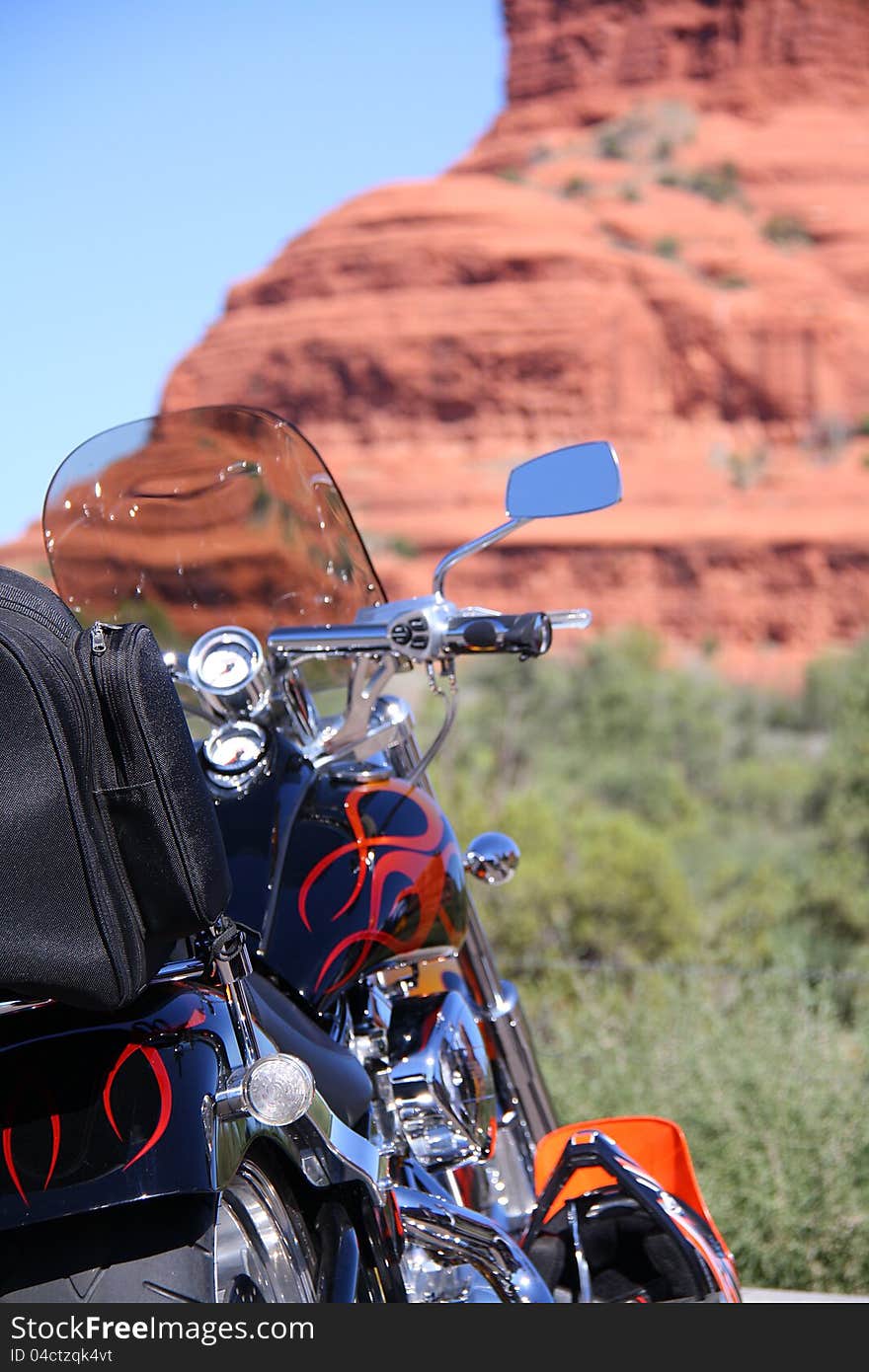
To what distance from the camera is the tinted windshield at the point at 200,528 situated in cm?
230

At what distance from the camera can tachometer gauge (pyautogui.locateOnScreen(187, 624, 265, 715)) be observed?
6.85 ft

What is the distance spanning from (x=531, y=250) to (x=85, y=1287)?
45346 mm

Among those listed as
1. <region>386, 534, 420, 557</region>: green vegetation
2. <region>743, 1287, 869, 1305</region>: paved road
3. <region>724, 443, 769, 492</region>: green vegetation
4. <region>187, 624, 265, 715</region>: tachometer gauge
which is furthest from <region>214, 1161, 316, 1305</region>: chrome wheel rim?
<region>724, 443, 769, 492</region>: green vegetation

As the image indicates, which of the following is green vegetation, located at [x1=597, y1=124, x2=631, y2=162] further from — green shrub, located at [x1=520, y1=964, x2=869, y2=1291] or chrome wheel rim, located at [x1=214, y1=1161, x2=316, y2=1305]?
chrome wheel rim, located at [x1=214, y1=1161, x2=316, y2=1305]

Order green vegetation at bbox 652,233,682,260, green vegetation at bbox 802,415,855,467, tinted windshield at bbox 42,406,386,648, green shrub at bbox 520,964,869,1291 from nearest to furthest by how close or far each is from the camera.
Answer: tinted windshield at bbox 42,406,386,648, green shrub at bbox 520,964,869,1291, green vegetation at bbox 802,415,855,467, green vegetation at bbox 652,233,682,260

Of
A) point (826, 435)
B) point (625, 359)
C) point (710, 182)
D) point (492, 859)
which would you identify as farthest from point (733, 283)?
point (492, 859)

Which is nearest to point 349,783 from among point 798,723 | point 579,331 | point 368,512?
point 798,723

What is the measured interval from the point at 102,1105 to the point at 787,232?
50.2 meters

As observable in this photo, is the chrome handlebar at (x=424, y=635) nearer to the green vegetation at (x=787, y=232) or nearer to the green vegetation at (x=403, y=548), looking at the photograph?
the green vegetation at (x=403, y=548)

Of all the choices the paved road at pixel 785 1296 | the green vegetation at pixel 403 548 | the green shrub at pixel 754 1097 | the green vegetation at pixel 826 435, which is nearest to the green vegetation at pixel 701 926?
the green shrub at pixel 754 1097

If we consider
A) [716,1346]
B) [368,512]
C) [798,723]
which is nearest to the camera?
[716,1346]

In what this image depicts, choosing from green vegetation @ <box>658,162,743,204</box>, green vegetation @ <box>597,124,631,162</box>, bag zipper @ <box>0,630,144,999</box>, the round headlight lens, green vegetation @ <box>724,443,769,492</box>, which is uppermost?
green vegetation @ <box>597,124,631,162</box>

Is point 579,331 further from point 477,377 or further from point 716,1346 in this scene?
point 716,1346

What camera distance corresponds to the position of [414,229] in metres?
47.5
